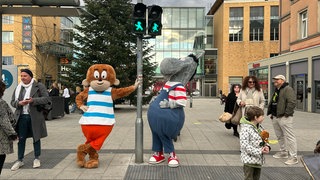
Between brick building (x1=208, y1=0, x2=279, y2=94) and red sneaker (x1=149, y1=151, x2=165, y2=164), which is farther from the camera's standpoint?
brick building (x1=208, y1=0, x2=279, y2=94)

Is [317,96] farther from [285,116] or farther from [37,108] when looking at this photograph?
[37,108]

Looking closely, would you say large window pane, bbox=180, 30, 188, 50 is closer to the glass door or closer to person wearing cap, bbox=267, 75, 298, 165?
the glass door

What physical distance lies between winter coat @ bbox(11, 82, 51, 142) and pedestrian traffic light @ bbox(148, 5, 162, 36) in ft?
7.80

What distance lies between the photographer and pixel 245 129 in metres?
4.87

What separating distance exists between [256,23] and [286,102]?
160ft

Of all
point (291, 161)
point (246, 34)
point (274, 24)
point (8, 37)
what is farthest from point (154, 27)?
point (274, 24)

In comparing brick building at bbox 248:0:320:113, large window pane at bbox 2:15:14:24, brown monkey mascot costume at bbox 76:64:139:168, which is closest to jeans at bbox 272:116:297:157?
brown monkey mascot costume at bbox 76:64:139:168

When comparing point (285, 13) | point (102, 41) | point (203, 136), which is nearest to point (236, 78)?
point (285, 13)

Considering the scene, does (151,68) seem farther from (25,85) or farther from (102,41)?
(25,85)

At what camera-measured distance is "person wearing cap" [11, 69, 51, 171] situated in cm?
648

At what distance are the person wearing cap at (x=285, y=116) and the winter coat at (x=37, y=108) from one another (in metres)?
4.67

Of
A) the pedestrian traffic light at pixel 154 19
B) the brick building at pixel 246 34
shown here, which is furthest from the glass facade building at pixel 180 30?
the pedestrian traffic light at pixel 154 19

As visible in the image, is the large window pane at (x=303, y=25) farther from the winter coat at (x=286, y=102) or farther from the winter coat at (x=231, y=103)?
the winter coat at (x=286, y=102)

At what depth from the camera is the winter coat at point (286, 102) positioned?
719 centimetres
